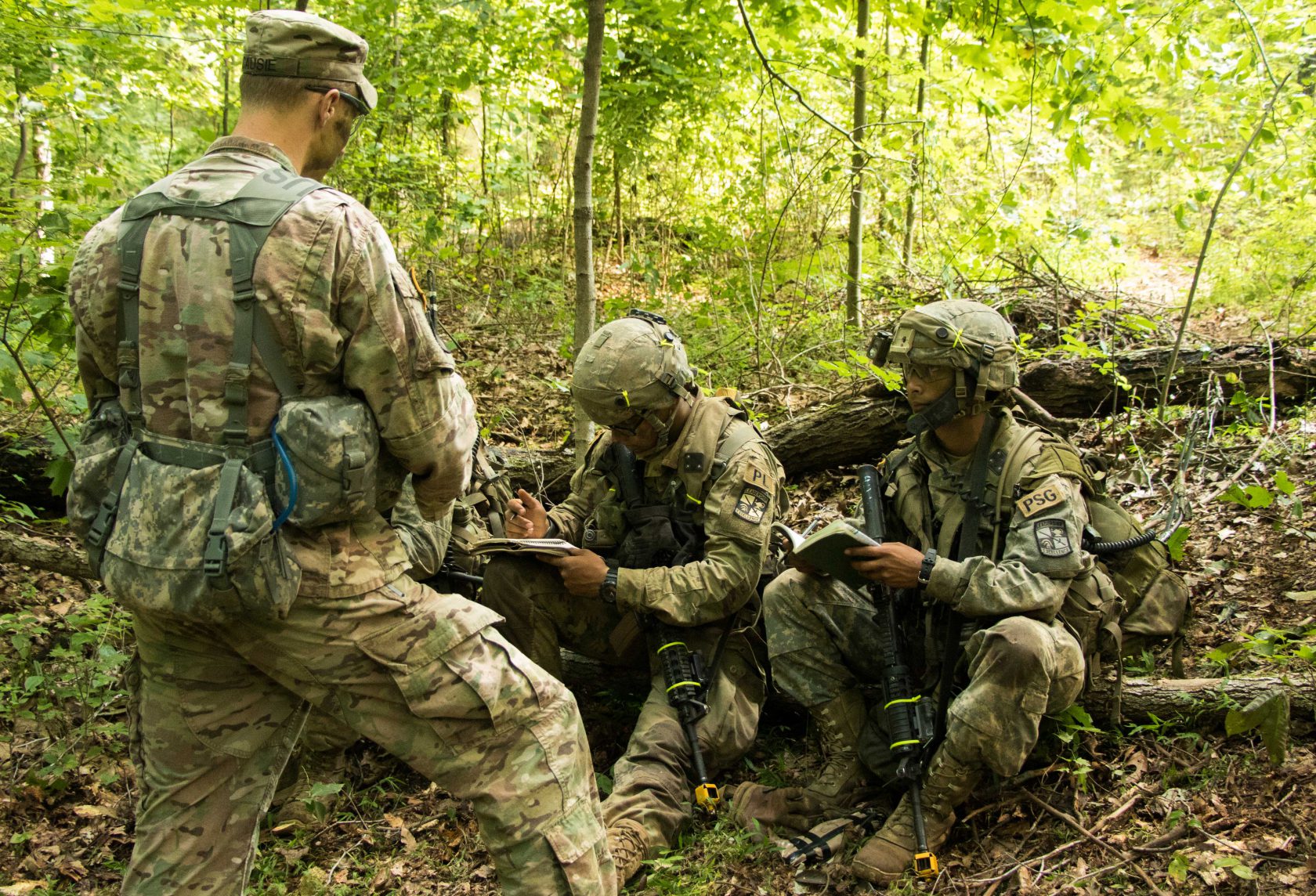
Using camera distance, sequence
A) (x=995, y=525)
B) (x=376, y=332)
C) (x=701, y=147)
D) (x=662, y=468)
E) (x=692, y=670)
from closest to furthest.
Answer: (x=376, y=332)
(x=995, y=525)
(x=692, y=670)
(x=662, y=468)
(x=701, y=147)

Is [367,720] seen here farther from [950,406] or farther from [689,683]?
[950,406]

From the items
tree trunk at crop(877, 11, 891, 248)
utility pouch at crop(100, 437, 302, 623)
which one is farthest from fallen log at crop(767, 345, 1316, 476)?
utility pouch at crop(100, 437, 302, 623)

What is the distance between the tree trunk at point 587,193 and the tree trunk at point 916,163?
251cm

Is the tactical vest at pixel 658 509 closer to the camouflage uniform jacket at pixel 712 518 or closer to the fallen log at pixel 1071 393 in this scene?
the camouflage uniform jacket at pixel 712 518

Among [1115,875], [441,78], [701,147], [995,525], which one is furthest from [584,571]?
[701,147]

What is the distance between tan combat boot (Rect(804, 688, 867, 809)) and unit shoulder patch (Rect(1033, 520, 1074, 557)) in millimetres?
1045

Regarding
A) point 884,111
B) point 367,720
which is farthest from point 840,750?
point 884,111

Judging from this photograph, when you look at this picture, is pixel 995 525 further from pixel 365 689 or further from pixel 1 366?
pixel 1 366

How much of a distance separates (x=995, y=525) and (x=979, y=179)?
723cm

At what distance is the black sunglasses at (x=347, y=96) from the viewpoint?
2566 millimetres

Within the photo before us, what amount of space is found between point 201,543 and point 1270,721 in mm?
3277

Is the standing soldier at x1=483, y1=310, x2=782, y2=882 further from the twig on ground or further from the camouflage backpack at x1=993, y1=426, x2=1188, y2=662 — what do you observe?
the twig on ground

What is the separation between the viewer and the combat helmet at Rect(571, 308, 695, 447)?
13.6ft

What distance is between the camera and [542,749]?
2631 millimetres
